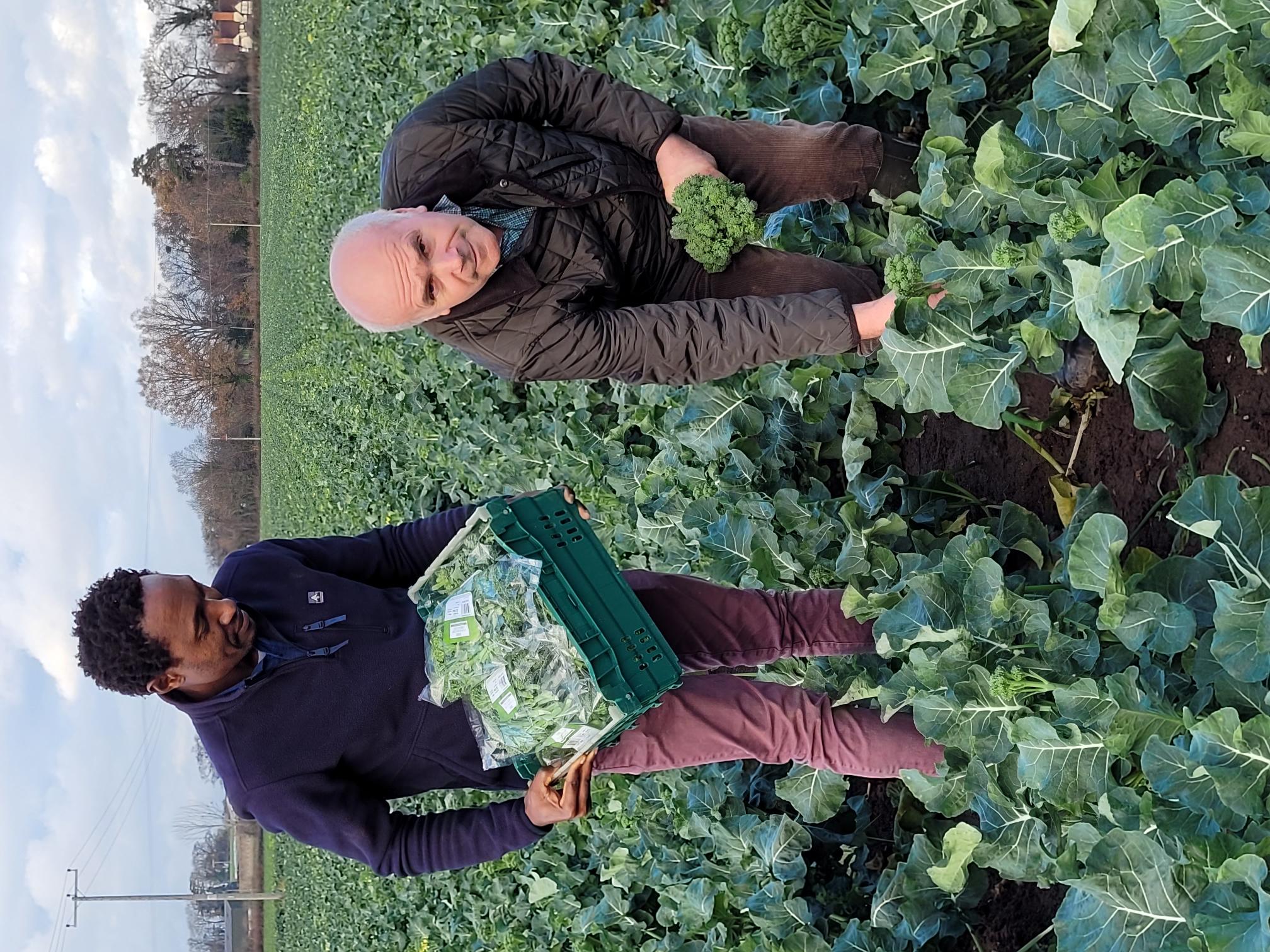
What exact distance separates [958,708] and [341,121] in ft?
29.1

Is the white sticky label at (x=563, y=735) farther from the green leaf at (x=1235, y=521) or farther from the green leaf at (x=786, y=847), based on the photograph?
the green leaf at (x=1235, y=521)

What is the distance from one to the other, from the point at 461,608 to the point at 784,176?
1.56 meters

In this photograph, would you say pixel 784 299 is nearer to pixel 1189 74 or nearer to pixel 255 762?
pixel 1189 74

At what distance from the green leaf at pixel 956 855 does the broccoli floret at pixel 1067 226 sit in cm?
135

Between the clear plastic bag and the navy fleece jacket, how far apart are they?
4.8 inches

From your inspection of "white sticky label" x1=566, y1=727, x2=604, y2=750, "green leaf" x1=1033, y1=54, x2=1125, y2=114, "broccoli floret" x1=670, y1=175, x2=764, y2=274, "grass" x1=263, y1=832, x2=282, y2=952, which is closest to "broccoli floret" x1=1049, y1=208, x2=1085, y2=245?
"green leaf" x1=1033, y1=54, x2=1125, y2=114

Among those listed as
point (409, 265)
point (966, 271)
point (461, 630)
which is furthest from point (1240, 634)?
point (409, 265)

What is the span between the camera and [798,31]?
3098mm

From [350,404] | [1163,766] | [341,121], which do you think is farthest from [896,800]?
[341,121]

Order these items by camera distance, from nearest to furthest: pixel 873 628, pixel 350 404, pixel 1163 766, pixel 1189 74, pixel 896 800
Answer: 1. pixel 1163 766
2. pixel 1189 74
3. pixel 873 628
4. pixel 896 800
5. pixel 350 404

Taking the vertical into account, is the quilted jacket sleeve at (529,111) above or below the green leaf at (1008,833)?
above

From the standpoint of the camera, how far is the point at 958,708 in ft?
7.27

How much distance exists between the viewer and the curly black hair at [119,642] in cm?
208

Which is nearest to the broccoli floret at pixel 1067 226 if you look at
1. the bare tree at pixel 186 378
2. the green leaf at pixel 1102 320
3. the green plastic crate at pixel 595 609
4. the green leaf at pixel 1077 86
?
the green leaf at pixel 1102 320
